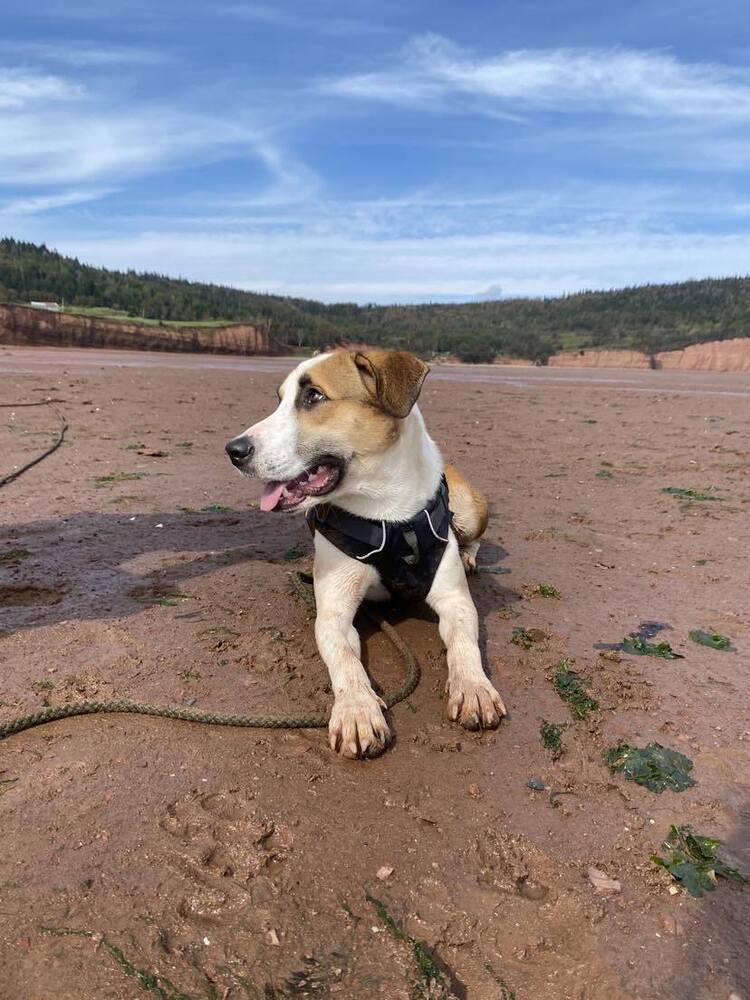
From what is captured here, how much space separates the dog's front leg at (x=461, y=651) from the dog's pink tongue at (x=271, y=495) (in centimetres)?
104

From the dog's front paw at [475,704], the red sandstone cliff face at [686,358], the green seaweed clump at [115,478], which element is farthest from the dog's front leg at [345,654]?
the red sandstone cliff face at [686,358]

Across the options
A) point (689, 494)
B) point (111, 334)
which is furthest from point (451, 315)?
point (689, 494)

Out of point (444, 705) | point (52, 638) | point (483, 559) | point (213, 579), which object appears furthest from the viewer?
point (483, 559)

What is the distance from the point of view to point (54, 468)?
825 cm

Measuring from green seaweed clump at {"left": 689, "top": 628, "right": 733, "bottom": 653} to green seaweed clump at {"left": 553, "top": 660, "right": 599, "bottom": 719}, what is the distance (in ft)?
3.19

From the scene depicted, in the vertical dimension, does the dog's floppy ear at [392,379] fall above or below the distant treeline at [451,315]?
below

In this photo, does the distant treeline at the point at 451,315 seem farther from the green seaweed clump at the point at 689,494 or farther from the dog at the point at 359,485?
the dog at the point at 359,485

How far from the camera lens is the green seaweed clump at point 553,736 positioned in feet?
9.48

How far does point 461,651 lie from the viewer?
3424 mm

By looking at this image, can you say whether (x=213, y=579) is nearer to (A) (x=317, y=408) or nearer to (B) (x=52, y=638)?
(B) (x=52, y=638)

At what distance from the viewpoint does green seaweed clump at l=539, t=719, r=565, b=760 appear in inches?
114

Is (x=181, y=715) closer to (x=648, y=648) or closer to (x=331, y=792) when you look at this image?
(x=331, y=792)

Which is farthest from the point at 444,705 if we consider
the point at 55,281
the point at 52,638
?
the point at 55,281

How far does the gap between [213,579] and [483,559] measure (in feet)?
7.17
